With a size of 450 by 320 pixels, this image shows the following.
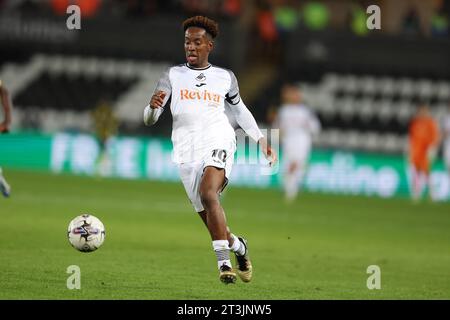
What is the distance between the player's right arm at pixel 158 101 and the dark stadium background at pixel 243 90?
938 cm

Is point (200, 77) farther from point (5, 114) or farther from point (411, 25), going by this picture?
point (411, 25)

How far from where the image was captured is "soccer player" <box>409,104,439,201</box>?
83.5 ft

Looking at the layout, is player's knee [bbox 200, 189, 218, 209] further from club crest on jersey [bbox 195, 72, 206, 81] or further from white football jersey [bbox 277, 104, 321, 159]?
white football jersey [bbox 277, 104, 321, 159]

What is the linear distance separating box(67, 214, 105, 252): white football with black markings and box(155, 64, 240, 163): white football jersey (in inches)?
48.9

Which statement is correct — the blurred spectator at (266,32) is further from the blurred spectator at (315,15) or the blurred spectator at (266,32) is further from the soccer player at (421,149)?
the soccer player at (421,149)

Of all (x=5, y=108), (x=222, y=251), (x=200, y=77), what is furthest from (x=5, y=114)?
(x=222, y=251)

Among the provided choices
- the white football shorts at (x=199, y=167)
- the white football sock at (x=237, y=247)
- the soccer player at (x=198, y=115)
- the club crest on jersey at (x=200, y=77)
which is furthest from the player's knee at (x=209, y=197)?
the club crest on jersey at (x=200, y=77)

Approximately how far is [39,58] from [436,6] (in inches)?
474

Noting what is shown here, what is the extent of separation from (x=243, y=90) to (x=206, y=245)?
18954mm

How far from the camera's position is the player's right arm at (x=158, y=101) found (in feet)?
33.3

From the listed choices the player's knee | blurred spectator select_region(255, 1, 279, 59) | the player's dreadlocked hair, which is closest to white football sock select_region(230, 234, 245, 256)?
the player's knee

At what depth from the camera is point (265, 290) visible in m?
10.6
